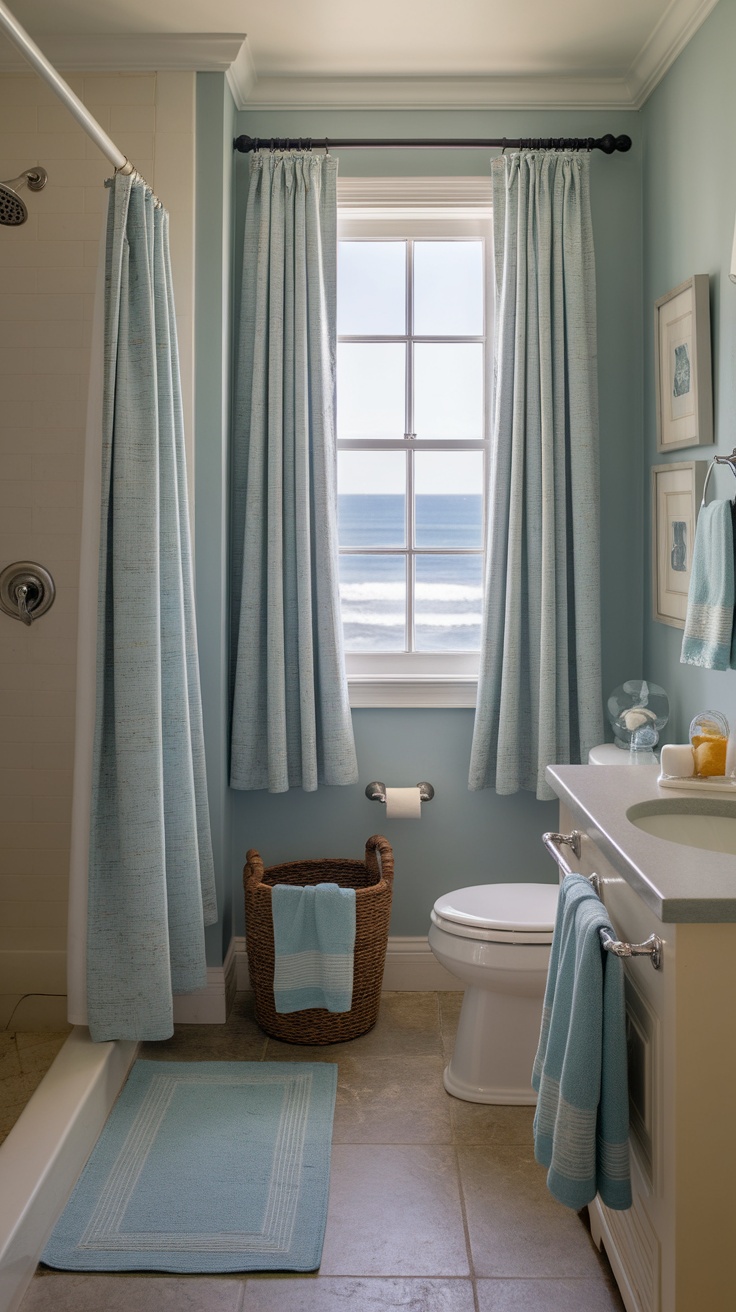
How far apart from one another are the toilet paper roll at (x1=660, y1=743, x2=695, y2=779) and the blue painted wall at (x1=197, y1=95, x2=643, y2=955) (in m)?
1.11

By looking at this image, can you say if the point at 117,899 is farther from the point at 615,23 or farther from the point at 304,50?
the point at 615,23

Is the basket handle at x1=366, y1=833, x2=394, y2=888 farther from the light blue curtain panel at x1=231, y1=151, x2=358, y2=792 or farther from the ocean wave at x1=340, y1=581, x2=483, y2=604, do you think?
the ocean wave at x1=340, y1=581, x2=483, y2=604

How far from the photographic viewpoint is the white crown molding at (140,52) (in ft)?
8.95

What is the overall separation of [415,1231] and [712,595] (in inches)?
55.5

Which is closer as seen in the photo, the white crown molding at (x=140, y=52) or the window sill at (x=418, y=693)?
the white crown molding at (x=140, y=52)

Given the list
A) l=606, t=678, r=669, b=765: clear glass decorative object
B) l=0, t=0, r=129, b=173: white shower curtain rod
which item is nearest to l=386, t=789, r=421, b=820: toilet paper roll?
l=606, t=678, r=669, b=765: clear glass decorative object

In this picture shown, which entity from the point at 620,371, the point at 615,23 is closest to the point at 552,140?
the point at 615,23

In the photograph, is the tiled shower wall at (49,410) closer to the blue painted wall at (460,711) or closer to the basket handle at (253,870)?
the blue painted wall at (460,711)

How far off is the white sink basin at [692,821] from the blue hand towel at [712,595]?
0.35 metres

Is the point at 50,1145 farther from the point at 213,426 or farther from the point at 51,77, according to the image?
the point at 51,77

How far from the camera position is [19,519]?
9.52 ft

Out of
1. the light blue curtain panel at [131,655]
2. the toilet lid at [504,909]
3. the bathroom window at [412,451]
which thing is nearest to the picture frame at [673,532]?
the bathroom window at [412,451]

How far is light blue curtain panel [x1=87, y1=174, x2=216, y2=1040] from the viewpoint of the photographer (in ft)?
7.68

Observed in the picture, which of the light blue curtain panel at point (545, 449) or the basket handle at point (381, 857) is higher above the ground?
the light blue curtain panel at point (545, 449)
